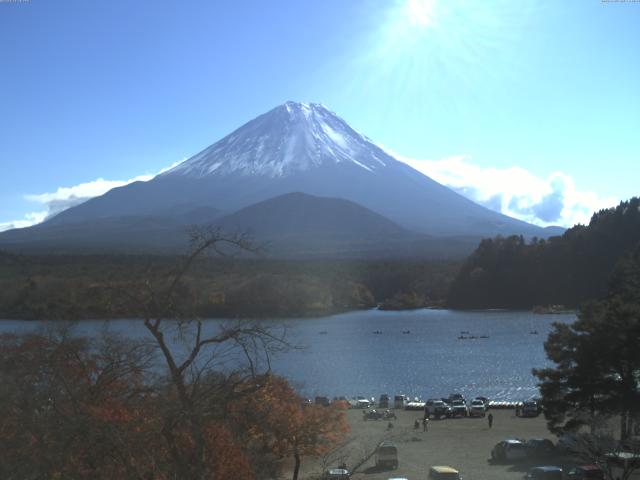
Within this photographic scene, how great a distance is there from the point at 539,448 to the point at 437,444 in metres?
2.52

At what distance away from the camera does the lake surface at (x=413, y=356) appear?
22078 mm

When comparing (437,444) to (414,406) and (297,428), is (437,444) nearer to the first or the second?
(297,428)

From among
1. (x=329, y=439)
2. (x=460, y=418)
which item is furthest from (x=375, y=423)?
(x=329, y=439)

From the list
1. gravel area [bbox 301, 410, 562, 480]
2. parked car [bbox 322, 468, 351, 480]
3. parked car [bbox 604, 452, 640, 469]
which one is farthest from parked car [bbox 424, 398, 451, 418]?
parked car [bbox 604, 452, 640, 469]

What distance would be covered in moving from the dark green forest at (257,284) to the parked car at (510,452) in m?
4.42

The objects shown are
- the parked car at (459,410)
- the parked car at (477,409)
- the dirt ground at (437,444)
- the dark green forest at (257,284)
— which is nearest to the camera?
the dirt ground at (437,444)

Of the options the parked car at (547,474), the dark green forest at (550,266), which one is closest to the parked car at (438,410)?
the parked car at (547,474)

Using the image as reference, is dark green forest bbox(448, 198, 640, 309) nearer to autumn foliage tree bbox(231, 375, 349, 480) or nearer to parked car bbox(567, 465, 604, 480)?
autumn foliage tree bbox(231, 375, 349, 480)

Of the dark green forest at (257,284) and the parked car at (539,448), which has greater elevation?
the dark green forest at (257,284)

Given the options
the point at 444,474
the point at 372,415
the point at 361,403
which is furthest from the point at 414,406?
the point at 444,474

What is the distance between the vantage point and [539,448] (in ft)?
36.6

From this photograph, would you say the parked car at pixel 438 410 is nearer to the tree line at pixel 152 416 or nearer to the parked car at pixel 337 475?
the parked car at pixel 337 475

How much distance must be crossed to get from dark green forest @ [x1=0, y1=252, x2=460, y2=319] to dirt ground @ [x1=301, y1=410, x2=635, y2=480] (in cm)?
296

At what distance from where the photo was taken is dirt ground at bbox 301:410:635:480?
1045 cm
